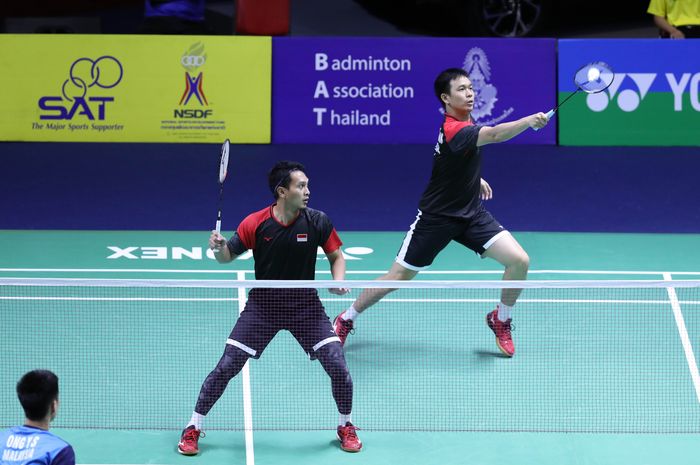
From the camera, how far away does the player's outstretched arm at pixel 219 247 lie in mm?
7691

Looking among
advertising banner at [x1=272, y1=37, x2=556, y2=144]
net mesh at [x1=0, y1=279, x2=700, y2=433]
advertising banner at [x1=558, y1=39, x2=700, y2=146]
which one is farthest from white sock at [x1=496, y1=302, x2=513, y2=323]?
advertising banner at [x1=558, y1=39, x2=700, y2=146]

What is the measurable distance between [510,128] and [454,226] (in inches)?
45.4

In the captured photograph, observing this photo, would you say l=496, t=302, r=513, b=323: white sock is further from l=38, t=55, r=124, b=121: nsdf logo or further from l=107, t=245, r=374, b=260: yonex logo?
l=38, t=55, r=124, b=121: nsdf logo

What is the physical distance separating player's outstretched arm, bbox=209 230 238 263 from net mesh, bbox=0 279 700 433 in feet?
0.84

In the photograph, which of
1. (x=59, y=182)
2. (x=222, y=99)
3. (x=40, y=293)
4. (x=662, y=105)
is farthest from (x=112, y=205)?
(x=662, y=105)

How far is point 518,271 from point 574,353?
0.73 meters

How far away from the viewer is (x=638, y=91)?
12.4 metres

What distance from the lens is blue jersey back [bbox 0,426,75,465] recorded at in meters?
5.39

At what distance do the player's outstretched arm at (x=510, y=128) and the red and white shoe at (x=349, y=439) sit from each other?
2091mm

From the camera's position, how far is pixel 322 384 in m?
8.80

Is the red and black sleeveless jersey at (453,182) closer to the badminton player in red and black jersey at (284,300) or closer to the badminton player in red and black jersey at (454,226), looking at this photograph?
the badminton player in red and black jersey at (454,226)

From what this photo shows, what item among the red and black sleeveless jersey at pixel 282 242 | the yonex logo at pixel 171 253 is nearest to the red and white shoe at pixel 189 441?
the red and black sleeveless jersey at pixel 282 242

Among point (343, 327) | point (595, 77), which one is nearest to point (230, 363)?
point (343, 327)

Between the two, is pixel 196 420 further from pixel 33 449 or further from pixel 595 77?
pixel 595 77
